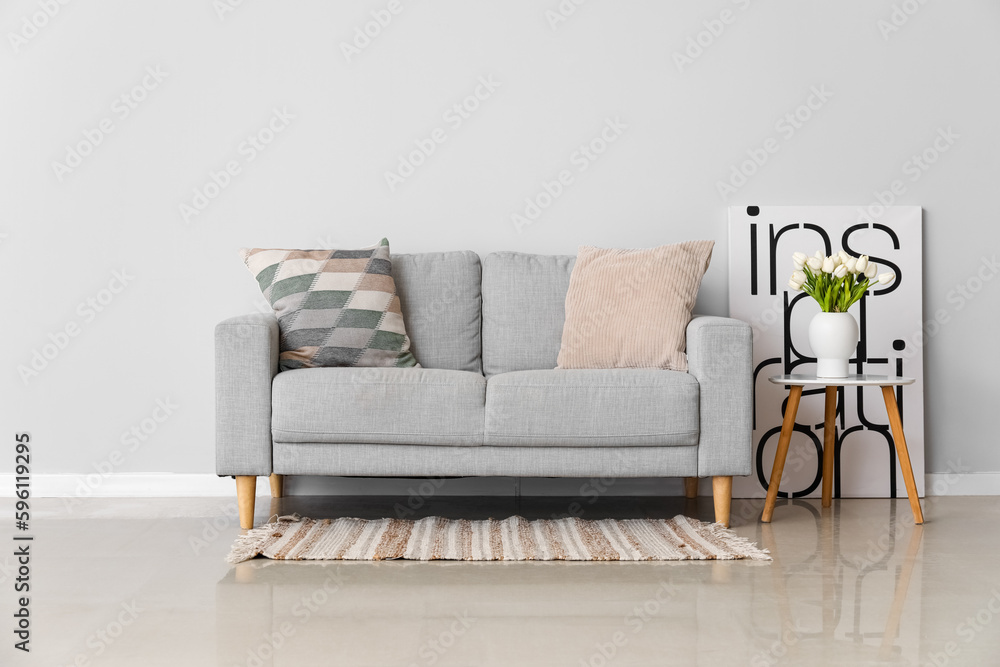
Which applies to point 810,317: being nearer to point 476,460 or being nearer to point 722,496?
point 722,496

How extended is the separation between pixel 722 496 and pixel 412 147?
1839 mm

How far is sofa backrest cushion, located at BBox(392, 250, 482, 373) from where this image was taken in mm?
3221

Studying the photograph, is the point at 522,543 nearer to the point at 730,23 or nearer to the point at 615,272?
the point at 615,272

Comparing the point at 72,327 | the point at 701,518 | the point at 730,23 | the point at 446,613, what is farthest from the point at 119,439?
the point at 730,23

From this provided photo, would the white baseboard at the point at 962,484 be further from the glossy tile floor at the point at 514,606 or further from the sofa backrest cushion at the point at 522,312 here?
the sofa backrest cushion at the point at 522,312

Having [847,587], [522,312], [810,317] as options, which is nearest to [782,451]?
[810,317]

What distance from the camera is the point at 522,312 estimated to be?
3232 mm

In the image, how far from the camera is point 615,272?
3.11 metres

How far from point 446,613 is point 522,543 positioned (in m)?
0.64

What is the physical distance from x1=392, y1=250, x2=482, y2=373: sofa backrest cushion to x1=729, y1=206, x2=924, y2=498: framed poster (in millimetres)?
919

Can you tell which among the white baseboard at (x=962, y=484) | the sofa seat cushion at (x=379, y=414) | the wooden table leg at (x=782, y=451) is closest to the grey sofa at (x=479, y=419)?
the sofa seat cushion at (x=379, y=414)

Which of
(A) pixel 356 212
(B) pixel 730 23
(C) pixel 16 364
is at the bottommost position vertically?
(C) pixel 16 364

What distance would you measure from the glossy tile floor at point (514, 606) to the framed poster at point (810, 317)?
0.63m

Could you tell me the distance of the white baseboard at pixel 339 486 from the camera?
3369 millimetres
